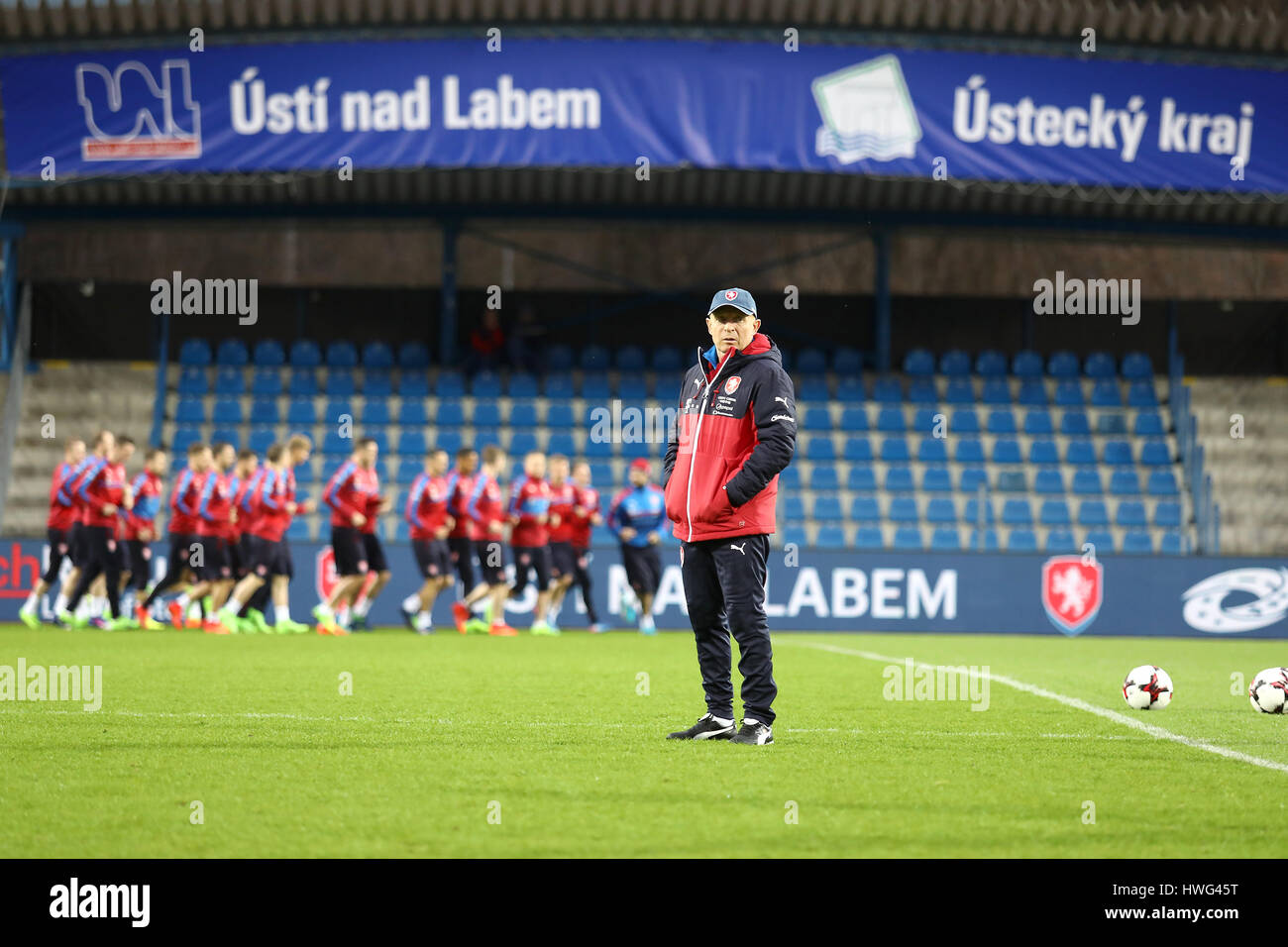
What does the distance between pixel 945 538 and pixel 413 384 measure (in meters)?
9.41

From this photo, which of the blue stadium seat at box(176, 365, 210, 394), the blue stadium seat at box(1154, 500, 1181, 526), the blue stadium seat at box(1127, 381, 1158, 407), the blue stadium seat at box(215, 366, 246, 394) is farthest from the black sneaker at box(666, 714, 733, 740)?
the blue stadium seat at box(1127, 381, 1158, 407)

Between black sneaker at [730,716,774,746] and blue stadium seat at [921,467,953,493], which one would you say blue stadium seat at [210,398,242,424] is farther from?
black sneaker at [730,716,774,746]

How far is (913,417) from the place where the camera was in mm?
25609

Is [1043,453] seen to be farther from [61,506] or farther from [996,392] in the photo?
[61,506]

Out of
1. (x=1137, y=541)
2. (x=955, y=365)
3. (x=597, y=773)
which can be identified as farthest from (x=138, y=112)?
(x=597, y=773)

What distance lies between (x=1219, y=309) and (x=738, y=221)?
9782 mm

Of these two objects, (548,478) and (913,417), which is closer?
(548,478)

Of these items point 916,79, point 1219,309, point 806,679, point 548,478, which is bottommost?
point 806,679

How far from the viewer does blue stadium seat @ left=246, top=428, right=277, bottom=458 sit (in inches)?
945

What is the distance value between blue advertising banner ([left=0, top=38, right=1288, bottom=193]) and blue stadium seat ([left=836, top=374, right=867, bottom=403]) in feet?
16.6

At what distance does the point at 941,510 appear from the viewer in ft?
78.2

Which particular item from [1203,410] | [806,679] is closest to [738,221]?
[1203,410]

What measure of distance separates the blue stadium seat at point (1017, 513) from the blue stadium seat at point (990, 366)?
3576mm
